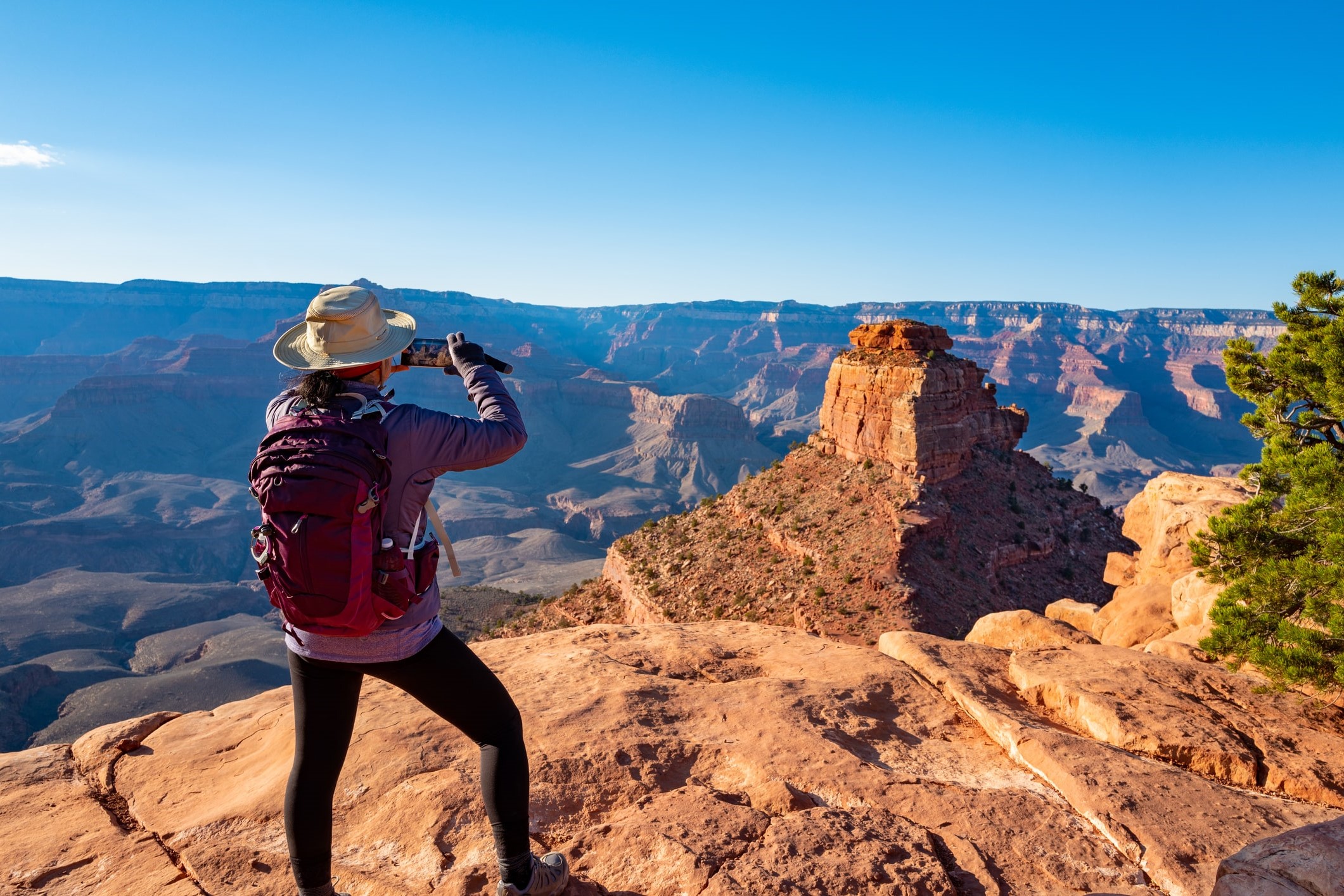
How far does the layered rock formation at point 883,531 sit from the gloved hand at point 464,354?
55.9 ft

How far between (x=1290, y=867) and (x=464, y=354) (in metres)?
4.17

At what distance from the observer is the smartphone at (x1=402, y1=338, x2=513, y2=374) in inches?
134

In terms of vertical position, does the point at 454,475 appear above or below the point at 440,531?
below

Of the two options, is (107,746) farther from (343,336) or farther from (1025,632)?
(1025,632)

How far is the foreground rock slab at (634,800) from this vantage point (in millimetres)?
3516

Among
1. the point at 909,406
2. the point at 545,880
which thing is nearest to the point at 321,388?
the point at 545,880

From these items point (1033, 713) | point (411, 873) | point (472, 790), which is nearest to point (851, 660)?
point (1033, 713)

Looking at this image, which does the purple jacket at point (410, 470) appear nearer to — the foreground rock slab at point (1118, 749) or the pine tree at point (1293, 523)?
the foreground rock slab at point (1118, 749)

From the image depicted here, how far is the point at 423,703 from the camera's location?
3137mm

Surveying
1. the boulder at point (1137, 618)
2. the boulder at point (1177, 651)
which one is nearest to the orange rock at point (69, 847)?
the boulder at point (1177, 651)

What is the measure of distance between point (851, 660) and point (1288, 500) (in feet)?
12.8

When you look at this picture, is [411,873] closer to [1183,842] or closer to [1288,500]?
[1183,842]

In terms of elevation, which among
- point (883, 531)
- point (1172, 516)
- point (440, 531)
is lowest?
point (883, 531)

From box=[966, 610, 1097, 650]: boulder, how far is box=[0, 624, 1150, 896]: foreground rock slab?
2.91 meters
